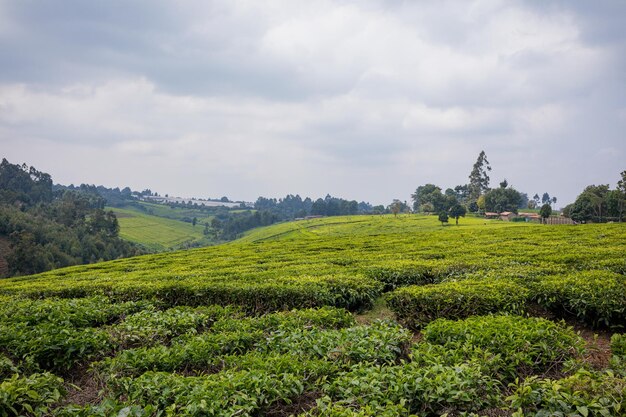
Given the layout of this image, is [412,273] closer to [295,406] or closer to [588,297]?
[588,297]

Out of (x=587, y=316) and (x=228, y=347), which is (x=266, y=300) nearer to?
(x=228, y=347)

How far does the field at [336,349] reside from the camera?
12.9 ft

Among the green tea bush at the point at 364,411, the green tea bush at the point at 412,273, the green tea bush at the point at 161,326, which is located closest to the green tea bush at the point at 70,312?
the green tea bush at the point at 161,326

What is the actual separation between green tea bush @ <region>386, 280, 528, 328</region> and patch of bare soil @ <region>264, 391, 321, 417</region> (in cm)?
353

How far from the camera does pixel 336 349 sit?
5109mm

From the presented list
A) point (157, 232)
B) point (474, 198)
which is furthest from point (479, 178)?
point (157, 232)

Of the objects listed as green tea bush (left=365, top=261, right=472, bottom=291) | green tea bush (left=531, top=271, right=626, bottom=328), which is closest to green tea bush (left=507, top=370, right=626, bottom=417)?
green tea bush (left=531, top=271, right=626, bottom=328)

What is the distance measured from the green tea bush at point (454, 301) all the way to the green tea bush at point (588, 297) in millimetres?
526

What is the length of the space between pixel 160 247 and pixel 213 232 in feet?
99.6

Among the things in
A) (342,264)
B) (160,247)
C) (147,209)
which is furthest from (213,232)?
(342,264)

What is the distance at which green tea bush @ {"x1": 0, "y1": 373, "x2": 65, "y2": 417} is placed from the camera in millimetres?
3893

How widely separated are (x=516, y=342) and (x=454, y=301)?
7.57 ft

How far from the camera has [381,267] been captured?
10.8 metres

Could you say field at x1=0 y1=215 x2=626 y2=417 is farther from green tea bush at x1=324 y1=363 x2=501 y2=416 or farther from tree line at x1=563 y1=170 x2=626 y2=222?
tree line at x1=563 y1=170 x2=626 y2=222
